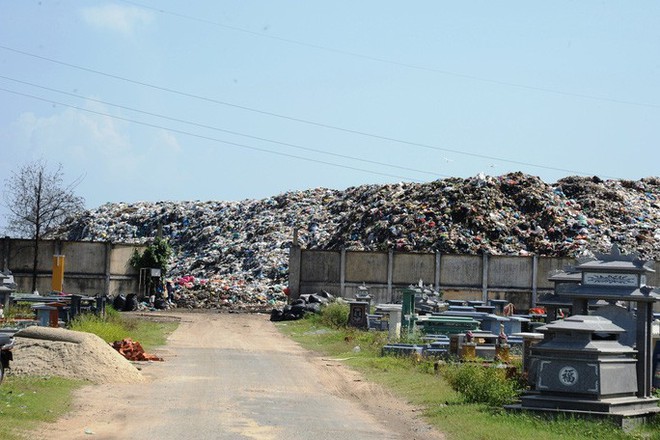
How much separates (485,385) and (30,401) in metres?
6.05

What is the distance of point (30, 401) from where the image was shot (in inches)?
518

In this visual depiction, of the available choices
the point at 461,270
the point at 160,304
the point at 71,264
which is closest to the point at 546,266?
the point at 461,270

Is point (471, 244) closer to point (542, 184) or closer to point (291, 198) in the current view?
point (542, 184)

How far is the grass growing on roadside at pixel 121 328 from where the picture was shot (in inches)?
872

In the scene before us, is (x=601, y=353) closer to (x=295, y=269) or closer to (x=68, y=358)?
(x=68, y=358)

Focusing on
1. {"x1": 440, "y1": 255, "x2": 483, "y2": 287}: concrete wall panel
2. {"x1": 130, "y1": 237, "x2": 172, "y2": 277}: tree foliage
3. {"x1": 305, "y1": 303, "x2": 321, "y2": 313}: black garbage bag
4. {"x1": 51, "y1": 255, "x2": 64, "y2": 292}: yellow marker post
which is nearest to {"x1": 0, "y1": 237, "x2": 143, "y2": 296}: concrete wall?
{"x1": 130, "y1": 237, "x2": 172, "y2": 277}: tree foliage

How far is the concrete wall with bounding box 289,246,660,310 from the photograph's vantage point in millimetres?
38000

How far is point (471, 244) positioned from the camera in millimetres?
42656

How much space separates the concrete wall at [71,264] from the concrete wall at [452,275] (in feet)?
27.4

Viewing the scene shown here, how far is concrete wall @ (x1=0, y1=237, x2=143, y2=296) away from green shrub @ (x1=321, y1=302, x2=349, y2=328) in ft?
34.0

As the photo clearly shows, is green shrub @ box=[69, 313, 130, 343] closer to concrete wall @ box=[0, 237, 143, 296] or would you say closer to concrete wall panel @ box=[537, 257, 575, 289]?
concrete wall @ box=[0, 237, 143, 296]

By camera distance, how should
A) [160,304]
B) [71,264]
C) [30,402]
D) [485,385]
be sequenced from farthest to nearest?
1. [160,304]
2. [71,264]
3. [485,385]
4. [30,402]

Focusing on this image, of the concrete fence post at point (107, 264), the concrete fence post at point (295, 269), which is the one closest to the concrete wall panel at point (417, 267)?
the concrete fence post at point (295, 269)

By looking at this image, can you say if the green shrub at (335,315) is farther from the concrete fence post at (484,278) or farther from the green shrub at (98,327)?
the green shrub at (98,327)
